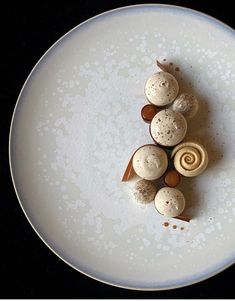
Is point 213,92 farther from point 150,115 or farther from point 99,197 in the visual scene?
point 99,197

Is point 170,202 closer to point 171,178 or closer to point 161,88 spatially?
point 171,178

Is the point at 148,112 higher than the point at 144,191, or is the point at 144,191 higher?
the point at 148,112

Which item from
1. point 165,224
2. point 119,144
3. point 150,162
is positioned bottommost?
point 165,224

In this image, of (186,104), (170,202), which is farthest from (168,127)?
(170,202)

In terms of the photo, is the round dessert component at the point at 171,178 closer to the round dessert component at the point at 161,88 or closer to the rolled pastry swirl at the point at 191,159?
the rolled pastry swirl at the point at 191,159

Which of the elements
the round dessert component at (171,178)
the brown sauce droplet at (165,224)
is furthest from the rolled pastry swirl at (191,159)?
the brown sauce droplet at (165,224)

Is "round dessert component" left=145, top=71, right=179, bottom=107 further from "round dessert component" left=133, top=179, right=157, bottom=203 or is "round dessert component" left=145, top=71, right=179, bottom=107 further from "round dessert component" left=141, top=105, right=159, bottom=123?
"round dessert component" left=133, top=179, right=157, bottom=203
